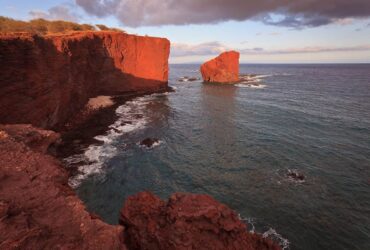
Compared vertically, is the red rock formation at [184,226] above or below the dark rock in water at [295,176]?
above

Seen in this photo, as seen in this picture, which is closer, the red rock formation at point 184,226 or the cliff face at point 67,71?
the red rock formation at point 184,226

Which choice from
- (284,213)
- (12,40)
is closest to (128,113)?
(12,40)

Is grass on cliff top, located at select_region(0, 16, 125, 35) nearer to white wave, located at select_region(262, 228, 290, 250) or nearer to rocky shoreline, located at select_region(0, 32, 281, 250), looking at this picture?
rocky shoreline, located at select_region(0, 32, 281, 250)

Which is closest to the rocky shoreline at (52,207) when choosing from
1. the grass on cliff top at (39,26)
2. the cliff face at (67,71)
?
the cliff face at (67,71)

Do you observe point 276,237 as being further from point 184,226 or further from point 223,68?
point 223,68

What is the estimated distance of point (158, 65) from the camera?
193 feet

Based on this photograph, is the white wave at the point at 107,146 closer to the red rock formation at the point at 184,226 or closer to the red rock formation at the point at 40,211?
the red rock formation at the point at 40,211

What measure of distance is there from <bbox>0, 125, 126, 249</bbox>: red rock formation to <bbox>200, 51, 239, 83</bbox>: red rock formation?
249 ft

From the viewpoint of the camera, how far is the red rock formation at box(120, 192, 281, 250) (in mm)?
7491

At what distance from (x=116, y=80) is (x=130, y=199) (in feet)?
145

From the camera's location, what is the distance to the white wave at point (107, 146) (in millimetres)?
20938

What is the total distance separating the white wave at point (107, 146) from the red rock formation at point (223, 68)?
4182 cm

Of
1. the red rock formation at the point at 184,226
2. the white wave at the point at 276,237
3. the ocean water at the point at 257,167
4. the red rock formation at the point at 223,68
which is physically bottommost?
the white wave at the point at 276,237

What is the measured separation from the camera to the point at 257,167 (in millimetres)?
22531
